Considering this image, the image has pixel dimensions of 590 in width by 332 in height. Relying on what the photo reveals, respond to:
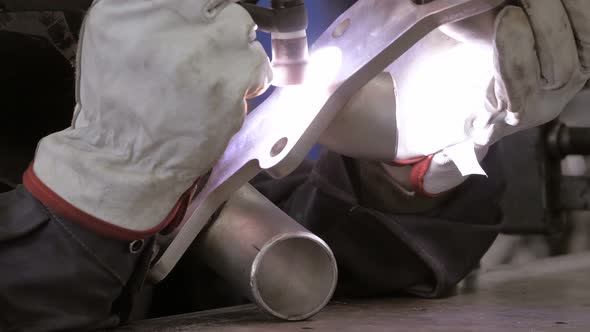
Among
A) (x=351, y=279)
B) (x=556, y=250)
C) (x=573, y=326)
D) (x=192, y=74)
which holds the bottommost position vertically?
(x=556, y=250)

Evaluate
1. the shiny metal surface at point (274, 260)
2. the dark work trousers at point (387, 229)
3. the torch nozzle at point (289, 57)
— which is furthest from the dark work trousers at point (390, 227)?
the torch nozzle at point (289, 57)

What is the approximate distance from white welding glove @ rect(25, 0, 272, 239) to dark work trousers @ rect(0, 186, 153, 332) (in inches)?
1.0

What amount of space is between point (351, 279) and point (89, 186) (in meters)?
0.40

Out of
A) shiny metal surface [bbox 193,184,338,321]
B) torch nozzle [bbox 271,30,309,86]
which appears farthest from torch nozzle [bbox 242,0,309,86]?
shiny metal surface [bbox 193,184,338,321]

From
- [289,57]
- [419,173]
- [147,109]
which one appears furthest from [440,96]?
[147,109]

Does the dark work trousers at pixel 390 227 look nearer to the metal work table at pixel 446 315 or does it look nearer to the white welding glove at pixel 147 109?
the metal work table at pixel 446 315

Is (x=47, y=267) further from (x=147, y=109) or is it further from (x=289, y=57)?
(x=289, y=57)

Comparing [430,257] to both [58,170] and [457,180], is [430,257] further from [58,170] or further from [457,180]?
[58,170]

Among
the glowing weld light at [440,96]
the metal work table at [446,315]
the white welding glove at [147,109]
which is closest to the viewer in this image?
the white welding glove at [147,109]

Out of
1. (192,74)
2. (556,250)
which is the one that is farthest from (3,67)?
(556,250)

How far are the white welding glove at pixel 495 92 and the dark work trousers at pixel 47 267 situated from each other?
0.37 meters

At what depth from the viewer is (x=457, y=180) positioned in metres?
1.03

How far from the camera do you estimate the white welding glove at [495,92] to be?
2.51 ft

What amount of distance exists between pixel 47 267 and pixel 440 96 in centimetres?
48
